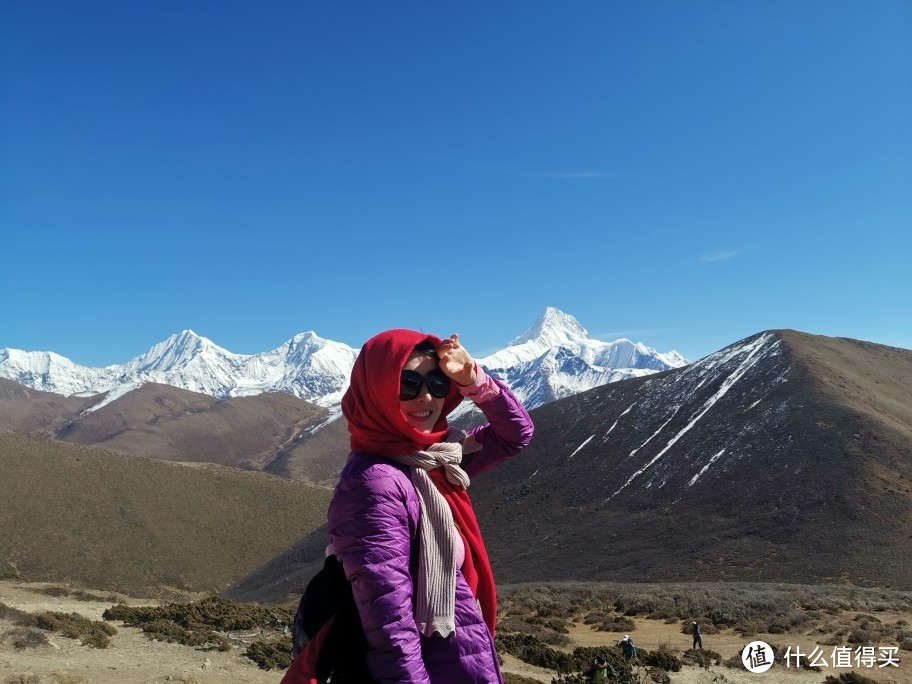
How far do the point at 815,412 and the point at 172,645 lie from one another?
56.5 metres

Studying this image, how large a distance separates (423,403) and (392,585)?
1.00 meters

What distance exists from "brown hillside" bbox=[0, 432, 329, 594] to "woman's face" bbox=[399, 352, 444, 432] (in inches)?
1979

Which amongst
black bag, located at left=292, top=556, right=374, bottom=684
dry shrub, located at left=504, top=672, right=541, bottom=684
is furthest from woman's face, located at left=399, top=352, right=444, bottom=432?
dry shrub, located at left=504, top=672, right=541, bottom=684

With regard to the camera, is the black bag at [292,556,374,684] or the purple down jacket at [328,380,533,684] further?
the black bag at [292,556,374,684]

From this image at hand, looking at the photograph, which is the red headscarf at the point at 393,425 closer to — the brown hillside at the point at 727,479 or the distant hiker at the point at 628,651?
the distant hiker at the point at 628,651

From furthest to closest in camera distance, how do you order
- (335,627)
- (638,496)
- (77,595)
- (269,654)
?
(638,496), (77,595), (269,654), (335,627)

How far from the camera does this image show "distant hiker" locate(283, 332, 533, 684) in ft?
9.12

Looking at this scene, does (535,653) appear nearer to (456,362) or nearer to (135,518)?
(456,362)

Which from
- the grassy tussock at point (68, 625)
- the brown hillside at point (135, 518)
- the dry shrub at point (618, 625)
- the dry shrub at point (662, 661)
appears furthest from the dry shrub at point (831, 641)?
the brown hillside at point (135, 518)

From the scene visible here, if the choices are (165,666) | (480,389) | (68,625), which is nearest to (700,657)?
(165,666)

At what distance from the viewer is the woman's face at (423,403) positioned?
11.3ft

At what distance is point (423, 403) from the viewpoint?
3.48 m

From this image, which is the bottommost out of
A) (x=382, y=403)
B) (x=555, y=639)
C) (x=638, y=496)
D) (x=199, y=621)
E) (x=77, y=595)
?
(x=77, y=595)

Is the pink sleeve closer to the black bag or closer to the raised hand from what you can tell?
the raised hand
